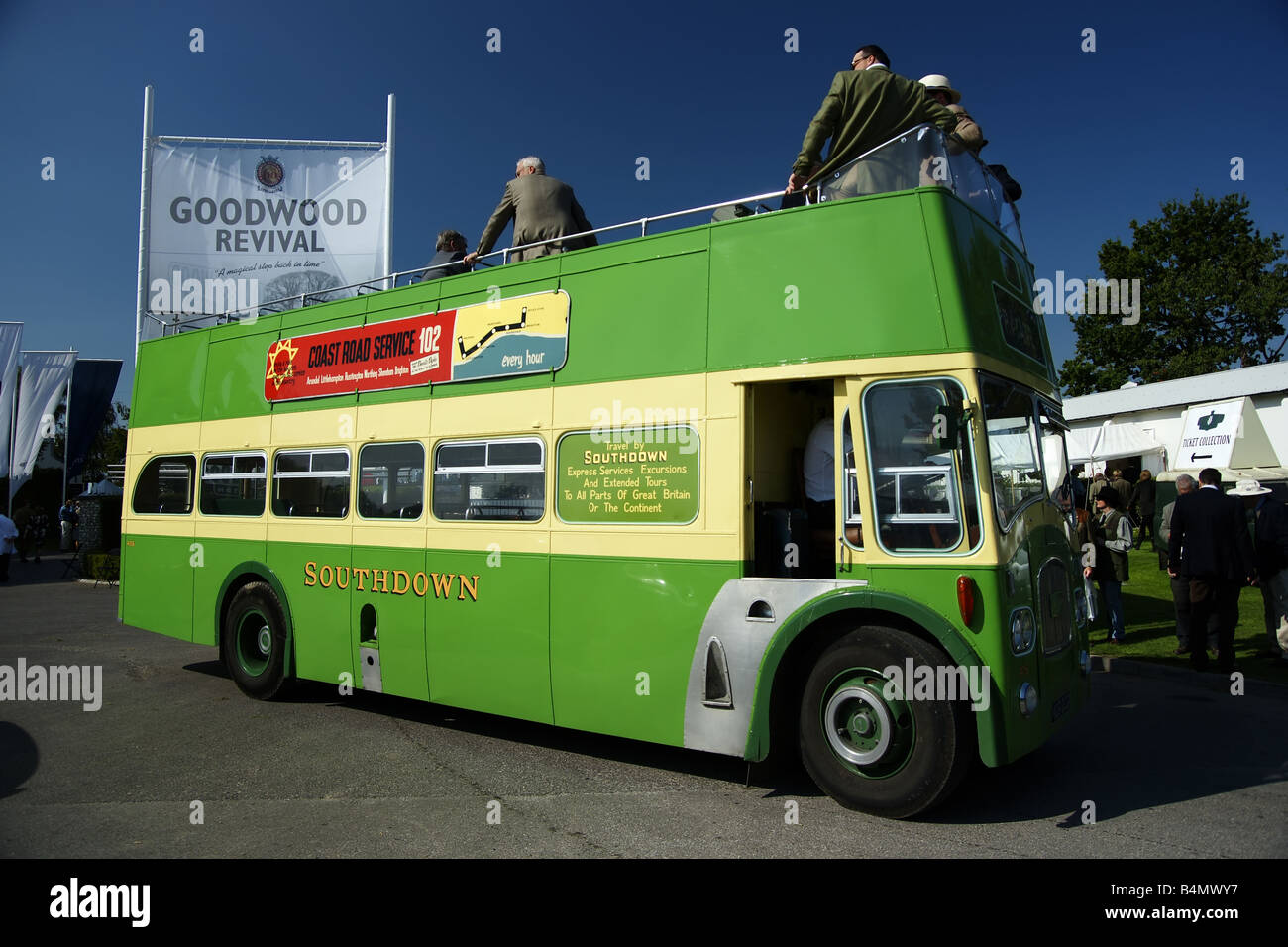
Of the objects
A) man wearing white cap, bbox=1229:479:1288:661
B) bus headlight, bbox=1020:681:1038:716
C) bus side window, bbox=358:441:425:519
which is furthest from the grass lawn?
bus side window, bbox=358:441:425:519

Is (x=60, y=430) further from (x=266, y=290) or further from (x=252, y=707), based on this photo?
(x=252, y=707)

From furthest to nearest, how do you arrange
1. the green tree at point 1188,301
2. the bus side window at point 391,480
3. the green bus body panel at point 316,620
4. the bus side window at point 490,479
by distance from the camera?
the green tree at point 1188,301 < the green bus body panel at point 316,620 < the bus side window at point 391,480 < the bus side window at point 490,479

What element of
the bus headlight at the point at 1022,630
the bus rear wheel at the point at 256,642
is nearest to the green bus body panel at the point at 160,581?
the bus rear wheel at the point at 256,642

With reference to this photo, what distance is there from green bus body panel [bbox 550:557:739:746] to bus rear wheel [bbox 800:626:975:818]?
873 mm

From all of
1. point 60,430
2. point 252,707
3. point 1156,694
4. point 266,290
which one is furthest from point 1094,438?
point 60,430

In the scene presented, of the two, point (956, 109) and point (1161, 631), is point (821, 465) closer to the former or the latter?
point (956, 109)

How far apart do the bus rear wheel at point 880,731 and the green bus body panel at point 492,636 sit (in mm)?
2106

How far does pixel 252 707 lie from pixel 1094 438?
74.0 ft

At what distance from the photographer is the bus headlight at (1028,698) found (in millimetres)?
4824

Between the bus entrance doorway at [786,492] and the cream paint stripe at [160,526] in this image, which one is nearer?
the bus entrance doorway at [786,492]

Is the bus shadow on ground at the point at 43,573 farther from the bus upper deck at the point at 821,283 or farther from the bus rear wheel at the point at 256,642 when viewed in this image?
the bus upper deck at the point at 821,283

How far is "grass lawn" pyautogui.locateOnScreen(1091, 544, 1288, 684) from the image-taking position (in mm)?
9531

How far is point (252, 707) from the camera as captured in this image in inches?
326

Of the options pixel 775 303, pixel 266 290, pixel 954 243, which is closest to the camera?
pixel 954 243
